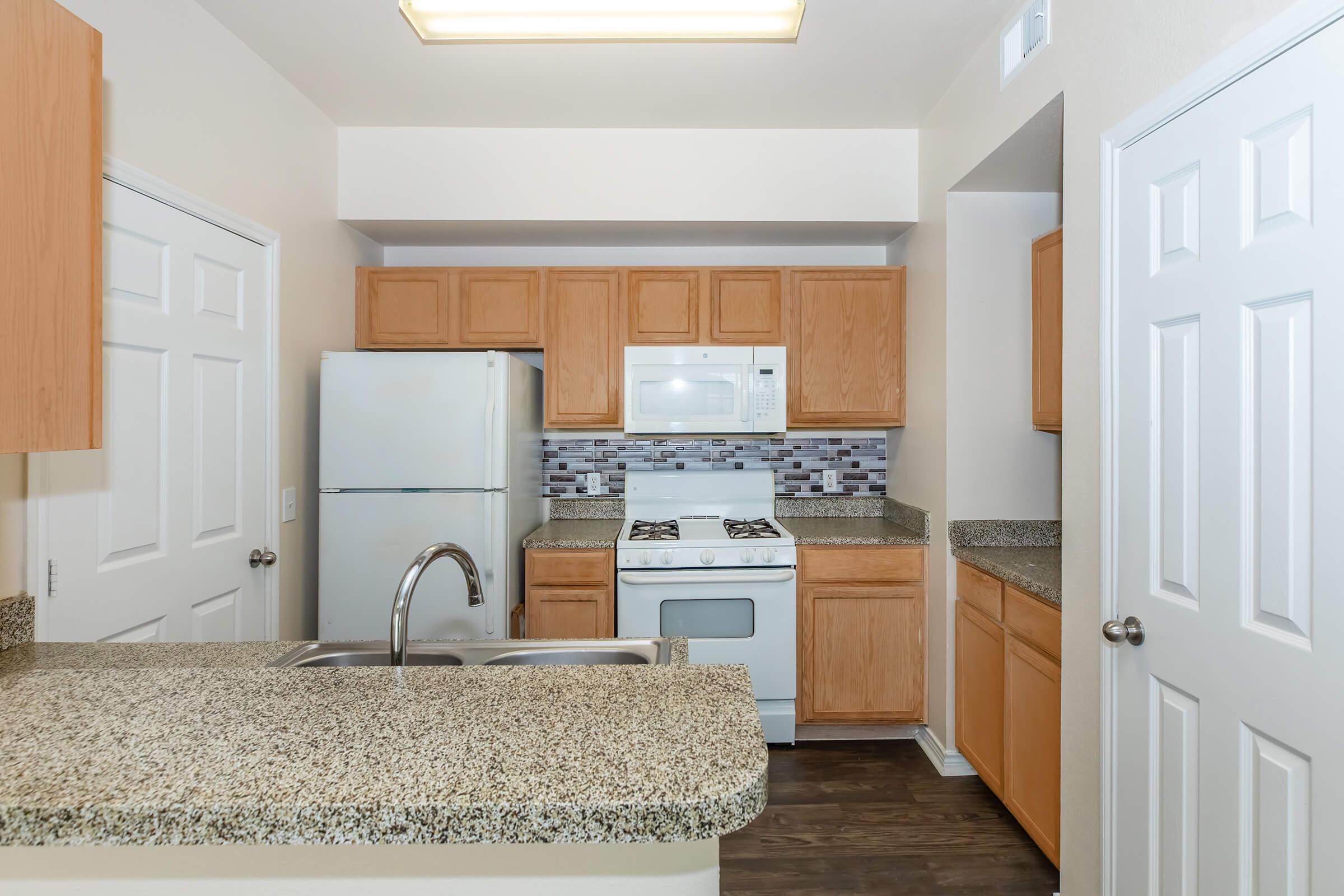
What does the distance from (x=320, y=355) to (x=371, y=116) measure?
39.7 inches

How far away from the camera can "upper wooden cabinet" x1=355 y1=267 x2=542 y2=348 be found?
10.5ft

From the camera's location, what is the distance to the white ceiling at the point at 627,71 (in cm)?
219

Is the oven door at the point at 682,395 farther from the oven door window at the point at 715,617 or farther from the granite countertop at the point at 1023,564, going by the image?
the granite countertop at the point at 1023,564

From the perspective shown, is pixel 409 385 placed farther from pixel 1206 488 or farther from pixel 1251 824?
pixel 1251 824

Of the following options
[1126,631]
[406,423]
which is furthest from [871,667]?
[406,423]

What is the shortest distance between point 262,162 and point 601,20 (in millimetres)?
1491

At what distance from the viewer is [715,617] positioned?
2.95m

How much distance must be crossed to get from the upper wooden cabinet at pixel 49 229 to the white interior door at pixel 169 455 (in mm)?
631

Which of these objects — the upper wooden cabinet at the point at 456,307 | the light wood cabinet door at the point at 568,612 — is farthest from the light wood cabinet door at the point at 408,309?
the light wood cabinet door at the point at 568,612

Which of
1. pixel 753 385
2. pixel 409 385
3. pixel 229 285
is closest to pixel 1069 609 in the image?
pixel 753 385

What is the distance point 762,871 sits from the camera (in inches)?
83.4

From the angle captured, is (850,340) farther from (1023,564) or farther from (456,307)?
(456,307)

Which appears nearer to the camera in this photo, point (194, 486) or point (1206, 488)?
point (1206, 488)

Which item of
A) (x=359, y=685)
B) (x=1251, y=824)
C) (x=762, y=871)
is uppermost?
(x=359, y=685)
